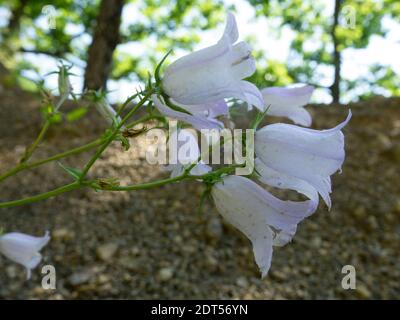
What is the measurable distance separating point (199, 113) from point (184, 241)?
5.02ft

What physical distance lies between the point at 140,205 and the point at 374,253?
1113 mm

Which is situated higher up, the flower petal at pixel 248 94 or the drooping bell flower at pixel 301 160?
the flower petal at pixel 248 94

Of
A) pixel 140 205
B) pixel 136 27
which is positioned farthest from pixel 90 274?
pixel 136 27

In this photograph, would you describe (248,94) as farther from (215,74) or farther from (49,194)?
(49,194)

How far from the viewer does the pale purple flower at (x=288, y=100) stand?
0.98 meters

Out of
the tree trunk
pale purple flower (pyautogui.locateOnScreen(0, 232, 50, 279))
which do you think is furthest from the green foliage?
pale purple flower (pyautogui.locateOnScreen(0, 232, 50, 279))

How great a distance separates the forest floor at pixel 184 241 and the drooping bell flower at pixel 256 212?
0.96 metres

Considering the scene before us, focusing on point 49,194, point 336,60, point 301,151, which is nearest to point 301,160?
point 301,151

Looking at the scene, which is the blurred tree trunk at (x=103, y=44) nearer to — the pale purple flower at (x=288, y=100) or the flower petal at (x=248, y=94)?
the pale purple flower at (x=288, y=100)

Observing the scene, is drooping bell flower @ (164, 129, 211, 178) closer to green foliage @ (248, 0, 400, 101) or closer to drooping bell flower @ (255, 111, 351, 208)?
drooping bell flower @ (255, 111, 351, 208)

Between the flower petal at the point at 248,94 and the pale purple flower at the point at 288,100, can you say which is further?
the pale purple flower at the point at 288,100

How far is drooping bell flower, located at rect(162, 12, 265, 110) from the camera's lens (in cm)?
77

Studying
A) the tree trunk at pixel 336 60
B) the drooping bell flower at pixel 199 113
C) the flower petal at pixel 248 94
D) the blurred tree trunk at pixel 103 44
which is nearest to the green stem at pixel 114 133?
the drooping bell flower at pixel 199 113

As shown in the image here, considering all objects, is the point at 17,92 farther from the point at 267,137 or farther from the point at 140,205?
the point at 267,137
